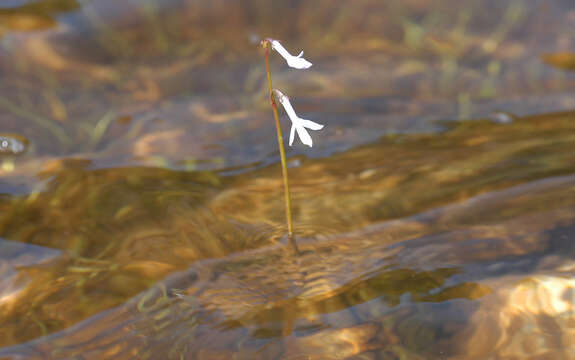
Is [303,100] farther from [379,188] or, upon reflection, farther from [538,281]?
[538,281]

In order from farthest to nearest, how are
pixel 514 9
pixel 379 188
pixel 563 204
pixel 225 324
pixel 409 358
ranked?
pixel 514 9 < pixel 379 188 < pixel 563 204 < pixel 225 324 < pixel 409 358

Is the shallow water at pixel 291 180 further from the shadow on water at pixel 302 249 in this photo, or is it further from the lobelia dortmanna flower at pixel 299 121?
the lobelia dortmanna flower at pixel 299 121

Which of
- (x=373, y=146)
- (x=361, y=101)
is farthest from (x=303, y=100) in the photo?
(x=373, y=146)

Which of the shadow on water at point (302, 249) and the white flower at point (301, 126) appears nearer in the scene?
the white flower at point (301, 126)

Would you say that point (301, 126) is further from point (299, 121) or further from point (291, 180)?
point (291, 180)

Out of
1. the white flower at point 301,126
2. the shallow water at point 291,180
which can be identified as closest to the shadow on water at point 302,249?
the shallow water at point 291,180

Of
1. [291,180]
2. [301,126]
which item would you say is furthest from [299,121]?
[291,180]

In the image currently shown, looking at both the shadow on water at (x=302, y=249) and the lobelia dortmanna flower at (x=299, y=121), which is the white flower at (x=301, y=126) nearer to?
the lobelia dortmanna flower at (x=299, y=121)

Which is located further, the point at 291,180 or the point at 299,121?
the point at 291,180
